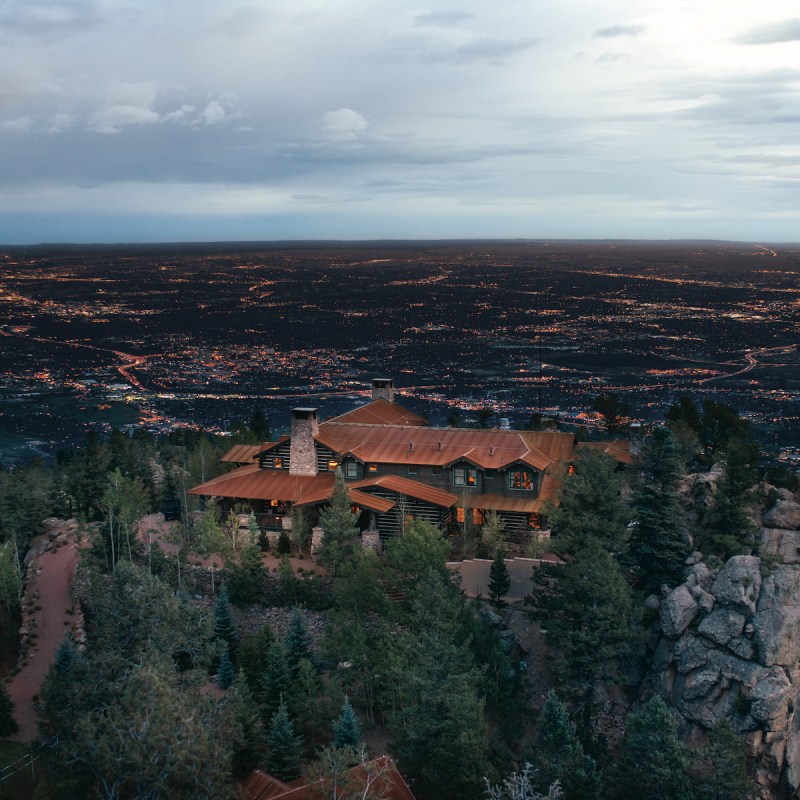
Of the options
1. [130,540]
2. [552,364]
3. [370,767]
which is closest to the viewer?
[370,767]

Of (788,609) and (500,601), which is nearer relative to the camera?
(788,609)

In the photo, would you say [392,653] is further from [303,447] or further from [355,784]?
[303,447]

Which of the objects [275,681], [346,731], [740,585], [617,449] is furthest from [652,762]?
[617,449]

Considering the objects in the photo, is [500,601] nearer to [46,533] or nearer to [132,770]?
[132,770]

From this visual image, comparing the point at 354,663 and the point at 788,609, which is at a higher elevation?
the point at 788,609

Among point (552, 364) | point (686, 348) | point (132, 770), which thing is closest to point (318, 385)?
point (552, 364)

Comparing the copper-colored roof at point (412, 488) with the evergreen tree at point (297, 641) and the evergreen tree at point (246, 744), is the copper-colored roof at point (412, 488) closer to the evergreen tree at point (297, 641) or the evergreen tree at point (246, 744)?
the evergreen tree at point (297, 641)

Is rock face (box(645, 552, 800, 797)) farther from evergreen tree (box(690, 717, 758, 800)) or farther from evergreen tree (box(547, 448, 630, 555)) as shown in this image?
evergreen tree (box(547, 448, 630, 555))
